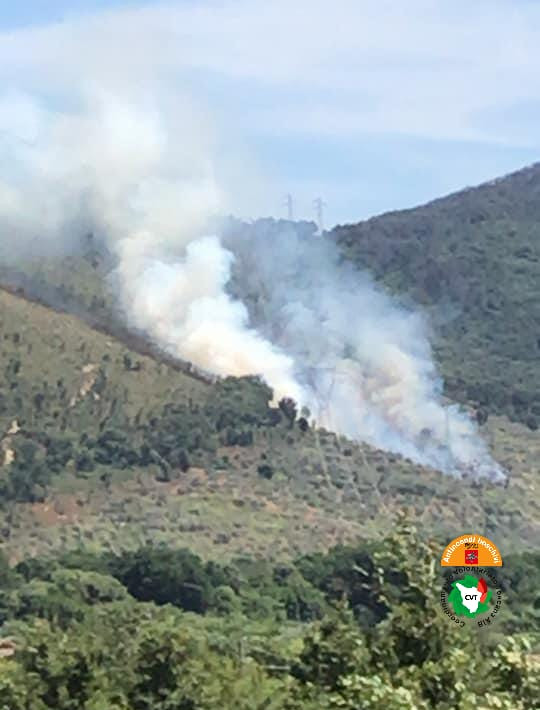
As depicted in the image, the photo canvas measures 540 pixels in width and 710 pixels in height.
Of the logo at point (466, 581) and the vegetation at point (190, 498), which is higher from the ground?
the vegetation at point (190, 498)

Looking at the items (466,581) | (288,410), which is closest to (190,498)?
(288,410)

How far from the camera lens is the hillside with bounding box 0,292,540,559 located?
120 meters

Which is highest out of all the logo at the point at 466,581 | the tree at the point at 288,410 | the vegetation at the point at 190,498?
the tree at the point at 288,410

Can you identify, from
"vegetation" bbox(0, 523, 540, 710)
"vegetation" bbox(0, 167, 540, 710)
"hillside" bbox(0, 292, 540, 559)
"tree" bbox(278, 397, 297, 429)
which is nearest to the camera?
"vegetation" bbox(0, 523, 540, 710)

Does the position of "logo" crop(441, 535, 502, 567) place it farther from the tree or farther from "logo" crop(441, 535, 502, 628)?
Answer: the tree

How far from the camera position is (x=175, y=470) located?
128875mm

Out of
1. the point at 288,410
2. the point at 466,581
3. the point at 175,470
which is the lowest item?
the point at 466,581

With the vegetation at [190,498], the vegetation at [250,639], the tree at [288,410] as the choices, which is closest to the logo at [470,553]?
the vegetation at [250,639]

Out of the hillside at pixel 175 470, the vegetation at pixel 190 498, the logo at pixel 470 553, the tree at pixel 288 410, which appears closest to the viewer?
the logo at pixel 470 553

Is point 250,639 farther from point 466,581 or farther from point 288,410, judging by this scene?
point 288,410

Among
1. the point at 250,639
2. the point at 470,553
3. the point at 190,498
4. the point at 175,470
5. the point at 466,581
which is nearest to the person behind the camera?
the point at 470,553

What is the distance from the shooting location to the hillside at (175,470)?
12000 centimetres

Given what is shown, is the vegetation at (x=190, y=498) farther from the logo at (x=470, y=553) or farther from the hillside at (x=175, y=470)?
the logo at (x=470, y=553)

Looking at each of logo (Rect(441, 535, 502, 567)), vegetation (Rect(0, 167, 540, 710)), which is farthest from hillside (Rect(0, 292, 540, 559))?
logo (Rect(441, 535, 502, 567))
